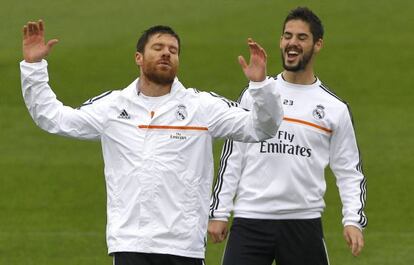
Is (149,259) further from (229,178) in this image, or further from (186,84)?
(186,84)

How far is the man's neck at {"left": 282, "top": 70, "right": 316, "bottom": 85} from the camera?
9688mm

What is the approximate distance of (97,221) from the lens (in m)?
16.5

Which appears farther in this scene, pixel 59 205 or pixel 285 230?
pixel 59 205

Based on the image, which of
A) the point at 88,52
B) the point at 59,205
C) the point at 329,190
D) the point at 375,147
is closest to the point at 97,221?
the point at 59,205

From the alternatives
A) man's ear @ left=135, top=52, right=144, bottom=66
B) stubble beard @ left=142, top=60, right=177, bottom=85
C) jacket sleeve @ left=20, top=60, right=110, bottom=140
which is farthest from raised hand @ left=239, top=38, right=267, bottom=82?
jacket sleeve @ left=20, top=60, right=110, bottom=140

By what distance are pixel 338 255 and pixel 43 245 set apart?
3091mm

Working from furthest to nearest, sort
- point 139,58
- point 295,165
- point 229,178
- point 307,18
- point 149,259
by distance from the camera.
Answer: point 307,18, point 229,178, point 295,165, point 139,58, point 149,259

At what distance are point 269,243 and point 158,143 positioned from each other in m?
1.39

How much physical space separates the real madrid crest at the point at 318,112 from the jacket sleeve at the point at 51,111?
5.34 feet

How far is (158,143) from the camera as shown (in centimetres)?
852

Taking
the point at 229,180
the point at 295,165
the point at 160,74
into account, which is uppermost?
the point at 160,74

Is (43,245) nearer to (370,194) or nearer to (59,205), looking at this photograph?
(59,205)

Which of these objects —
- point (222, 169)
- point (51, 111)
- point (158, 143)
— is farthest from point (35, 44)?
point (222, 169)

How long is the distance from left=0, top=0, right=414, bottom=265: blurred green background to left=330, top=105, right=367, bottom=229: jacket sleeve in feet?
15.0
